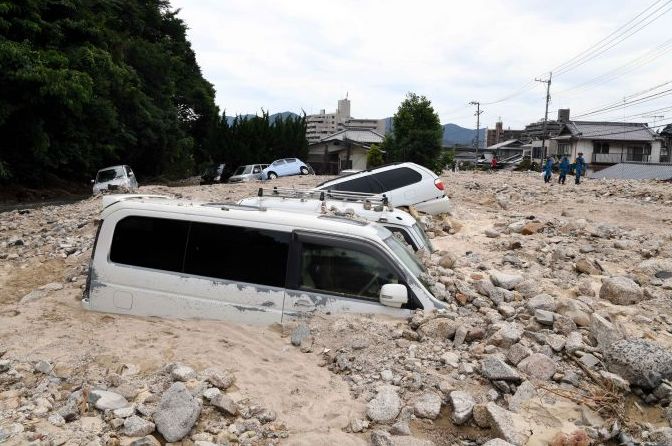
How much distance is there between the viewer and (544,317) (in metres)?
5.09

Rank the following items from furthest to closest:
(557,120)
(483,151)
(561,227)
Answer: (483,151) < (557,120) < (561,227)

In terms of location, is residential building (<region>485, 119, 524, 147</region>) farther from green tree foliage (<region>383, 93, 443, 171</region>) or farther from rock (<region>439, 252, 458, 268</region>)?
rock (<region>439, 252, 458, 268</region>)

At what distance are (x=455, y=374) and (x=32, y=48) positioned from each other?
2178cm

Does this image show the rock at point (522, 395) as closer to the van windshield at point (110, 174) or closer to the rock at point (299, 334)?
the rock at point (299, 334)

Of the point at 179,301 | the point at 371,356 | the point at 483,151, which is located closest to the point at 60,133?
the point at 179,301

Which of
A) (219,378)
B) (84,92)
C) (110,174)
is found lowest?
(219,378)

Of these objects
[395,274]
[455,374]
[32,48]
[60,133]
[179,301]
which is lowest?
[455,374]

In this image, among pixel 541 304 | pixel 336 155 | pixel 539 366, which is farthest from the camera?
pixel 336 155

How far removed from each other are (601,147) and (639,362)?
50660mm

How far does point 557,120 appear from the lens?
6669cm

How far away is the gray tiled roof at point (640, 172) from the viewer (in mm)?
33938

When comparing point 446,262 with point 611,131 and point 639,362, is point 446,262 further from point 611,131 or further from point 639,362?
point 611,131

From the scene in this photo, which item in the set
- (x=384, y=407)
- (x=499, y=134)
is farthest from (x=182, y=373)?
(x=499, y=134)

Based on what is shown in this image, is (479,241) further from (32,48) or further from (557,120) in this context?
(557,120)
